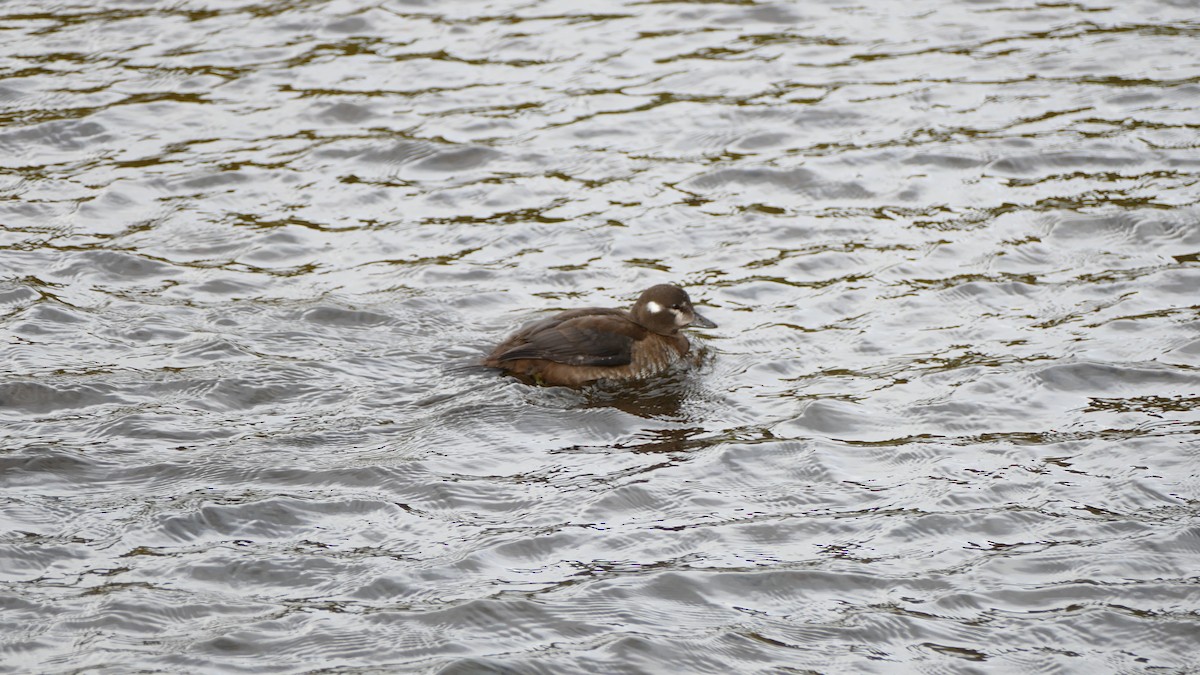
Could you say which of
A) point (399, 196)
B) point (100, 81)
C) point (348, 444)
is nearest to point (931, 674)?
point (348, 444)

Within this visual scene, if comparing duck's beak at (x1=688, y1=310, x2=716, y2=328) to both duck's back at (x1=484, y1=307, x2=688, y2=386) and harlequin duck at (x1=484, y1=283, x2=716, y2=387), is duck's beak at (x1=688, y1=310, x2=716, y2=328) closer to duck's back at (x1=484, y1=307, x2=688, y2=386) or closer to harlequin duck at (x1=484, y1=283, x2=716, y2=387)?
harlequin duck at (x1=484, y1=283, x2=716, y2=387)

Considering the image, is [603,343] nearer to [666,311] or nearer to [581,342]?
[581,342]

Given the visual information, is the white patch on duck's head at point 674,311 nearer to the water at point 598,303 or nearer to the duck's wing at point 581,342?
the duck's wing at point 581,342

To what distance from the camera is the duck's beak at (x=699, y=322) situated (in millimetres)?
9477

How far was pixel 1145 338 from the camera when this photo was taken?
934cm

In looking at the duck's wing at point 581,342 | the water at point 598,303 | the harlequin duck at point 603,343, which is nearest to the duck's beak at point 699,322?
the harlequin duck at point 603,343

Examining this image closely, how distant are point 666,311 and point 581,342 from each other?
0.63m

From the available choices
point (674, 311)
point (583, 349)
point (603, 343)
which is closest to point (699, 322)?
point (674, 311)

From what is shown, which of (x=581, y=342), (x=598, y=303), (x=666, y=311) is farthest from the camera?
(x=598, y=303)

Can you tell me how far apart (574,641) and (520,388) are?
2.87 metres

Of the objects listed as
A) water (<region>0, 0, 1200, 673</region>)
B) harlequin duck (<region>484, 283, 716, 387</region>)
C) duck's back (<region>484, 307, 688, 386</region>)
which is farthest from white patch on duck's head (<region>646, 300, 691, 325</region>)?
water (<region>0, 0, 1200, 673</region>)

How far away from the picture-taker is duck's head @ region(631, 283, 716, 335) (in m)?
9.38

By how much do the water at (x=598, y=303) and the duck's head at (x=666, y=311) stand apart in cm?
30

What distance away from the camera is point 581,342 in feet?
29.8
